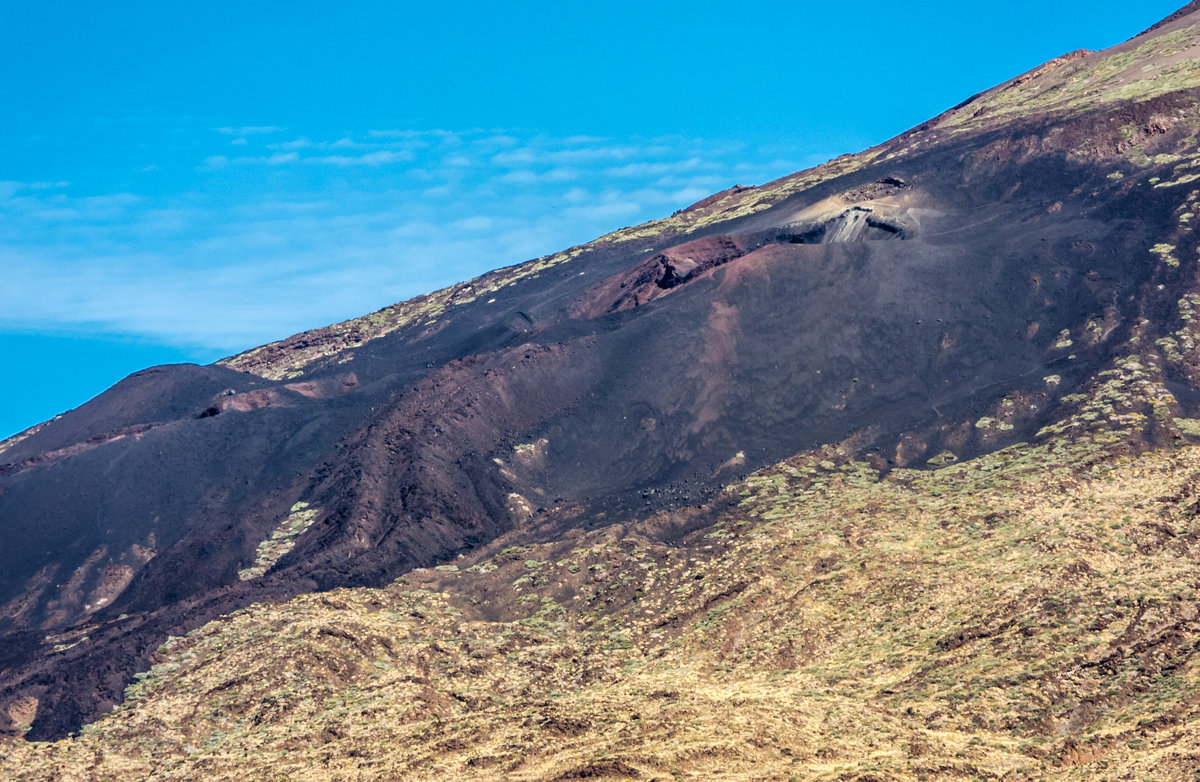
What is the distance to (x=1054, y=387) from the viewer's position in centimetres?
3750

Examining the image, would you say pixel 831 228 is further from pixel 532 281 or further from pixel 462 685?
pixel 462 685

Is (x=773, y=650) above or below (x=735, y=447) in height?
below

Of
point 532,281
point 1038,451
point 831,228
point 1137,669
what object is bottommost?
point 1137,669

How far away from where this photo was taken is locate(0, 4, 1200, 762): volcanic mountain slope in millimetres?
26719

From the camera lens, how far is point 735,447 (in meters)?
39.1

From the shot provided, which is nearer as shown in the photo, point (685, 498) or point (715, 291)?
point (685, 498)

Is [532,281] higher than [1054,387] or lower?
higher

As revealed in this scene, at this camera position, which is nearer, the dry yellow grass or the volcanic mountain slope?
the dry yellow grass

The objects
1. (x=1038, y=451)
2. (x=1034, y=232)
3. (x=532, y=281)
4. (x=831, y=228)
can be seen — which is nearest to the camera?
(x=1038, y=451)

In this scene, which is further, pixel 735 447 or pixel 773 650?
pixel 735 447

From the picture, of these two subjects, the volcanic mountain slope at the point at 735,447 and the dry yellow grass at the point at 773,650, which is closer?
the dry yellow grass at the point at 773,650

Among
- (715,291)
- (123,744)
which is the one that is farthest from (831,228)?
(123,744)

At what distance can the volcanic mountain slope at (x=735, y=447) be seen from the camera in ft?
87.7

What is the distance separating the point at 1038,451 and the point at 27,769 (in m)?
29.5
